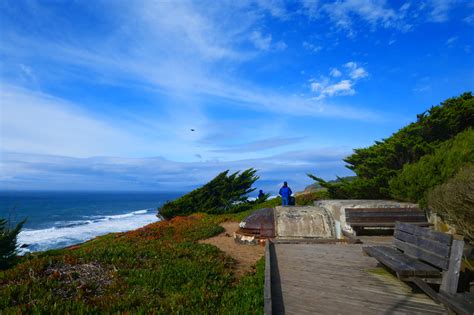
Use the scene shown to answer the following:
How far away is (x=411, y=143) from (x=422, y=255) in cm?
1289

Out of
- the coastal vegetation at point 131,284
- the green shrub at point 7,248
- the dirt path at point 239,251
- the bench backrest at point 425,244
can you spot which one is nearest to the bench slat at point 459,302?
the bench backrest at point 425,244

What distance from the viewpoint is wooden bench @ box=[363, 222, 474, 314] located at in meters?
4.63

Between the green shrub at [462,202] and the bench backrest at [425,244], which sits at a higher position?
the green shrub at [462,202]

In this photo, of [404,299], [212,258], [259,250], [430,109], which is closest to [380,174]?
[430,109]

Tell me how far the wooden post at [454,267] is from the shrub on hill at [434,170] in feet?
24.4

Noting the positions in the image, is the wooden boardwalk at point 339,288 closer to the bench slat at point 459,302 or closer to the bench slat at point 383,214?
the bench slat at point 459,302

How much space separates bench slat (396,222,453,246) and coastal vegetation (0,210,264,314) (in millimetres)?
3298

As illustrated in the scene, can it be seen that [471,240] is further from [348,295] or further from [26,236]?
[26,236]

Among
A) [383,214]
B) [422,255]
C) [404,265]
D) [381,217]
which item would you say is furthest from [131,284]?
[383,214]

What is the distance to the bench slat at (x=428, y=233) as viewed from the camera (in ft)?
15.8

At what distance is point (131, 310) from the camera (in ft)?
19.2

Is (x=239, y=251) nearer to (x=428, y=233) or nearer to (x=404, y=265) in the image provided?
(x=404, y=265)

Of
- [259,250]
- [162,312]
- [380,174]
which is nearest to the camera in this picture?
[162,312]

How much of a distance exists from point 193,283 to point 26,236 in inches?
1730
